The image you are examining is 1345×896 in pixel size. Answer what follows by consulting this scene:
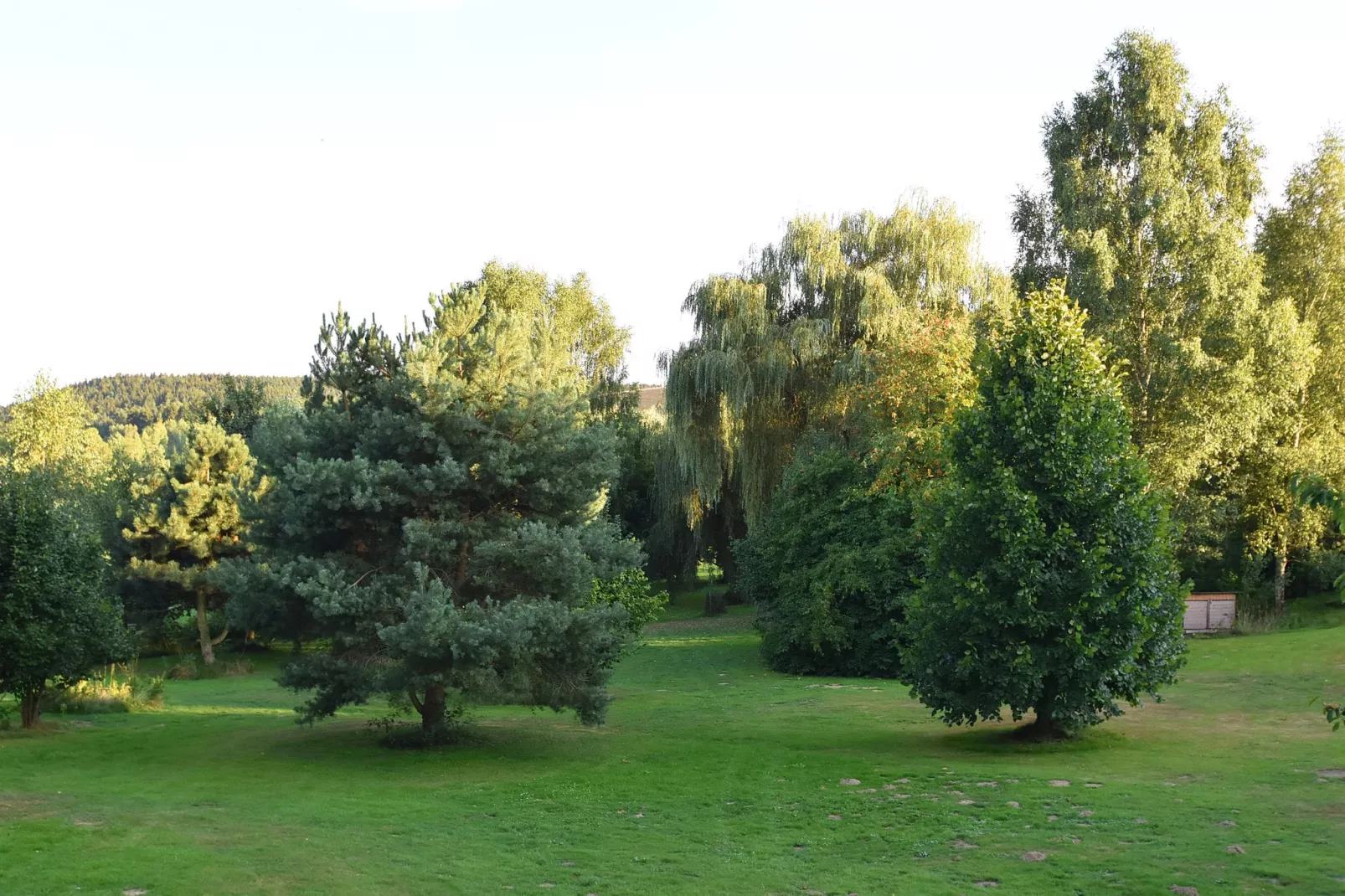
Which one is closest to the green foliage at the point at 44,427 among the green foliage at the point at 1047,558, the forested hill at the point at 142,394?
the green foliage at the point at 1047,558

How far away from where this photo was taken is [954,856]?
12.4 m

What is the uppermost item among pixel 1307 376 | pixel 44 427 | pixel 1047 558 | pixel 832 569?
pixel 1307 376

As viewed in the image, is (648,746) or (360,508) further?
(648,746)

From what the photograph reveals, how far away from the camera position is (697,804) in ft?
51.8

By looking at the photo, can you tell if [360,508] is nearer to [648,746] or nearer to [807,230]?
[648,746]

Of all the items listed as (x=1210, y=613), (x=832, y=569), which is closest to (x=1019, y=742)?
(x=832, y=569)

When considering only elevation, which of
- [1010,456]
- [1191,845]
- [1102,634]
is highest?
[1010,456]

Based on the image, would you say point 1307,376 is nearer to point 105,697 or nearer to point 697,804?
point 697,804

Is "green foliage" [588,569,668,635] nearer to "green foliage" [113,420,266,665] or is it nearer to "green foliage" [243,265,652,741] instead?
"green foliage" [243,265,652,741]

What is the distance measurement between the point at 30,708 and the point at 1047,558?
66.8 feet

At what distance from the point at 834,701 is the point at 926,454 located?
27.3ft

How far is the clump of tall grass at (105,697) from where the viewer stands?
26531 mm

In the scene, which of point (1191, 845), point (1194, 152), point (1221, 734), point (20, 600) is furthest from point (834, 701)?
point (1194, 152)

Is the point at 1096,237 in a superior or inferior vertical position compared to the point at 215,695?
superior
